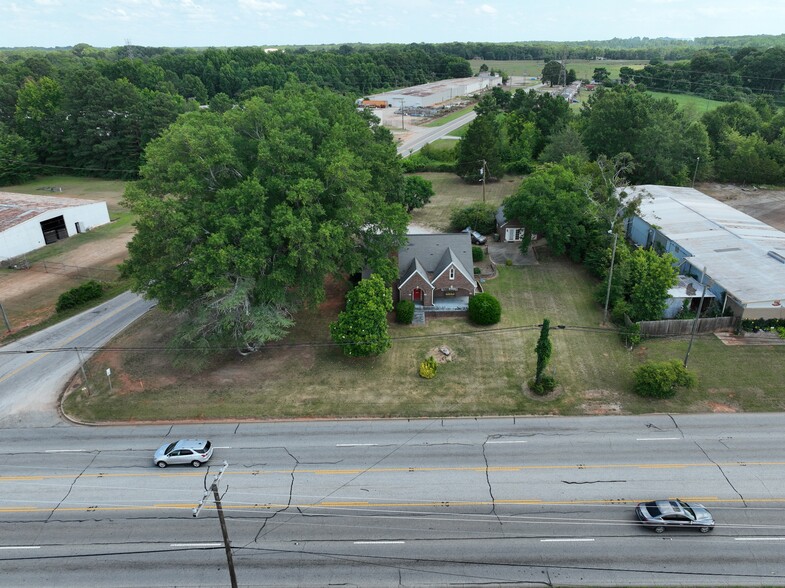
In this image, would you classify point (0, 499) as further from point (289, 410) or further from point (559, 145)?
point (559, 145)

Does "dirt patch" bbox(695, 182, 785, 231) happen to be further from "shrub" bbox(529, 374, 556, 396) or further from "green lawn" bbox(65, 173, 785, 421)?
"shrub" bbox(529, 374, 556, 396)

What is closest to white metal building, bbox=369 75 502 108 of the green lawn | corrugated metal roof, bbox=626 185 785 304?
corrugated metal roof, bbox=626 185 785 304

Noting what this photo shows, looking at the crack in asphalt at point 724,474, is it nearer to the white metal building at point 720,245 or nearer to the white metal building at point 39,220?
the white metal building at point 720,245

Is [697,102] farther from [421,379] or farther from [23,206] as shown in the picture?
[23,206]

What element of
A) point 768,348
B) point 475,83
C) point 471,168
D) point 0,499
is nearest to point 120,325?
point 0,499

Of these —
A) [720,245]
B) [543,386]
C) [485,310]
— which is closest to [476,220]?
[485,310]
